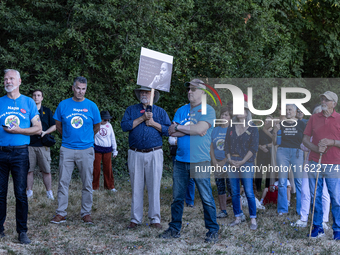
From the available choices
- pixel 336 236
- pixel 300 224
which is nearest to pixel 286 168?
pixel 300 224

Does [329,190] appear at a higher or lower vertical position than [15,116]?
lower

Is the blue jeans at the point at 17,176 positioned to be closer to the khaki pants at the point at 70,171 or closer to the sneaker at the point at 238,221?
the khaki pants at the point at 70,171

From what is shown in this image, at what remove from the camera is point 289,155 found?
6.47 meters

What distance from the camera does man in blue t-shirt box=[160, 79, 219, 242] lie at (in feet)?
16.2

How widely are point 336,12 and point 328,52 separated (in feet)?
4.72

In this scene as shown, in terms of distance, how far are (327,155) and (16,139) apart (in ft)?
13.2

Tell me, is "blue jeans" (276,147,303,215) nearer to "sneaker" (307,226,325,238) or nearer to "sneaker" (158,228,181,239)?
"sneaker" (307,226,325,238)

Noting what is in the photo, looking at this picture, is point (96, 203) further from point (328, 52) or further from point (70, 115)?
point (328, 52)

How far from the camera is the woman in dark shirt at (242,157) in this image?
573 cm

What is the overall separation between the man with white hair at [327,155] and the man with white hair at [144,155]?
2104mm

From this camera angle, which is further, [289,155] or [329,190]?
[289,155]

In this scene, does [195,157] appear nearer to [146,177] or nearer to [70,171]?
[146,177]

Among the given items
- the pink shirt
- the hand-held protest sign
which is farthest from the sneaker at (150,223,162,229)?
the pink shirt

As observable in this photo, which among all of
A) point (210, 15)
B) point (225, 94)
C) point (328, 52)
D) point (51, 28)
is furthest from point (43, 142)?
point (328, 52)
